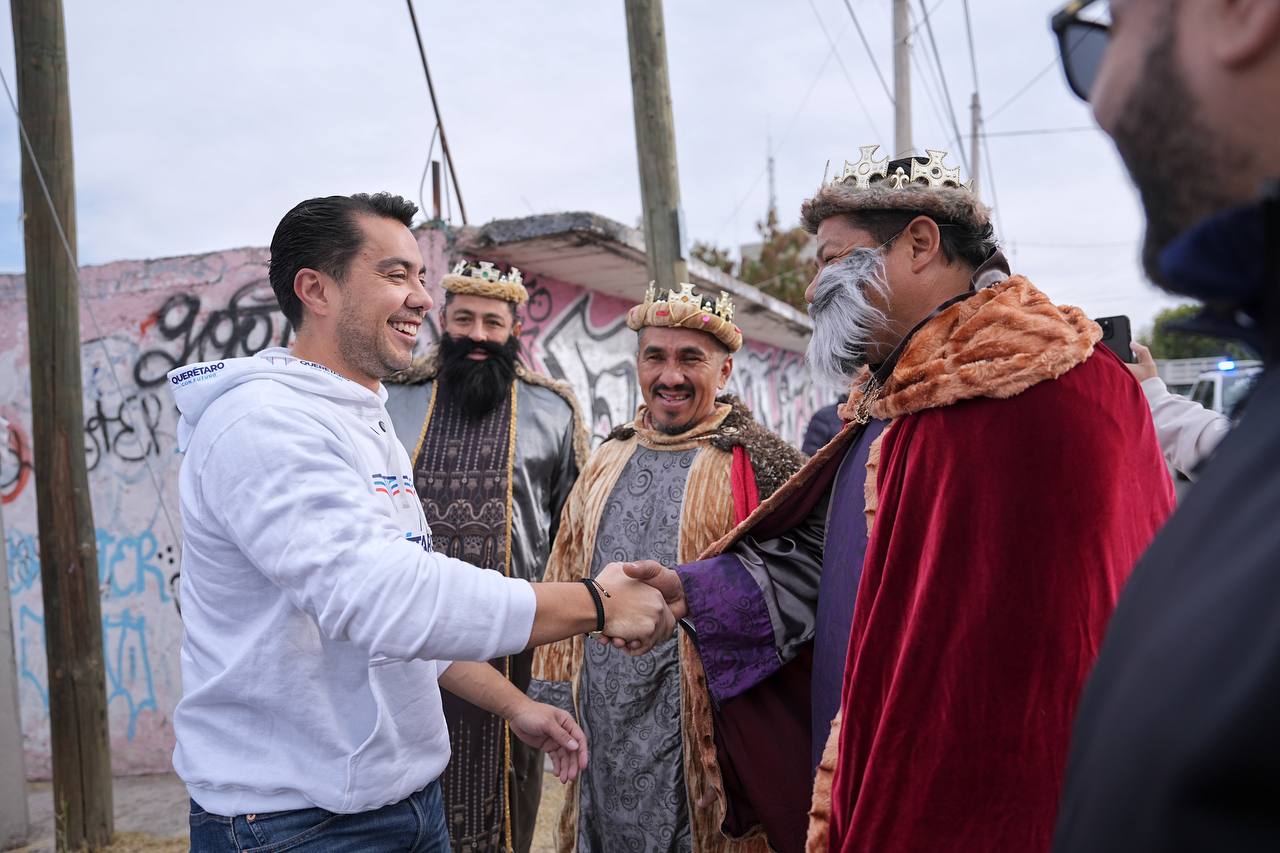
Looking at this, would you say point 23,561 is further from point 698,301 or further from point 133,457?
point 698,301

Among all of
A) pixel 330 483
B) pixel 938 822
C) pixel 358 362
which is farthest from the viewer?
pixel 358 362

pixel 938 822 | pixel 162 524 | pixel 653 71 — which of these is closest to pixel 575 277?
pixel 653 71

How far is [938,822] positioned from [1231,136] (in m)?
1.30

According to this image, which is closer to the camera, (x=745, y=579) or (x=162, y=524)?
(x=745, y=579)

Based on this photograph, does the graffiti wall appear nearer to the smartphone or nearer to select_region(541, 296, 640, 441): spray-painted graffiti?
select_region(541, 296, 640, 441): spray-painted graffiti

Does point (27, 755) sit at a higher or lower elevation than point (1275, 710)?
lower

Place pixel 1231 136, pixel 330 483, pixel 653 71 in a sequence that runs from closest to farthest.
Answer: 1. pixel 1231 136
2. pixel 330 483
3. pixel 653 71

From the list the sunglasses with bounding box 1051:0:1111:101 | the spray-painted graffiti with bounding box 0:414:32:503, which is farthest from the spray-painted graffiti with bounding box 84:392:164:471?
the sunglasses with bounding box 1051:0:1111:101

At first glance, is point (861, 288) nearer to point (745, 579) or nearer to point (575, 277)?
point (745, 579)

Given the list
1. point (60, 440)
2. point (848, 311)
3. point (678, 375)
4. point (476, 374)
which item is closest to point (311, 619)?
point (848, 311)

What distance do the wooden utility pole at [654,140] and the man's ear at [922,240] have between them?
9.58 feet

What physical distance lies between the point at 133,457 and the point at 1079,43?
6135 millimetres

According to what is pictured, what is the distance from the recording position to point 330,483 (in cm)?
173

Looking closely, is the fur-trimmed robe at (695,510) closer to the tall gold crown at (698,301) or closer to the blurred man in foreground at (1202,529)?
the tall gold crown at (698,301)
